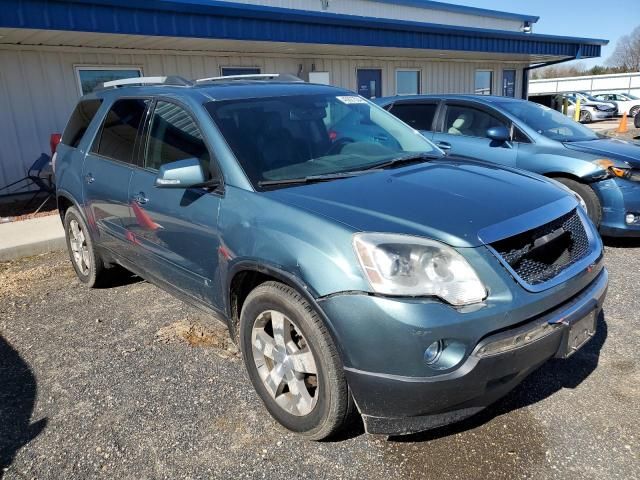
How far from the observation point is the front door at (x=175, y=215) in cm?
287

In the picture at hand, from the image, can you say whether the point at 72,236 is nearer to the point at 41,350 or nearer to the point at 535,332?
the point at 41,350

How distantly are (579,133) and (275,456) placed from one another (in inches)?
215

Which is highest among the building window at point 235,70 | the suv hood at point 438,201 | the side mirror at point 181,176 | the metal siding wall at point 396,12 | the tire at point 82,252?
the metal siding wall at point 396,12

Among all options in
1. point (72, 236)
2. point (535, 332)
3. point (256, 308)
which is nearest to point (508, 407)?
point (535, 332)

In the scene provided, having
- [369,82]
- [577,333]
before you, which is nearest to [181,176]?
[577,333]

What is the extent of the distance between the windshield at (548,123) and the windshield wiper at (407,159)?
313 cm

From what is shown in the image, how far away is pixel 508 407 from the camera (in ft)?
9.00

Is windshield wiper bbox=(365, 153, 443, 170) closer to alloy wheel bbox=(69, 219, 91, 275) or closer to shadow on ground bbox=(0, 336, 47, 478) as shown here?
shadow on ground bbox=(0, 336, 47, 478)

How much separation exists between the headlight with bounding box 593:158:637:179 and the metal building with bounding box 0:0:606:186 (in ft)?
21.1

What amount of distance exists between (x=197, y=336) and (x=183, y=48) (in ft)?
26.2

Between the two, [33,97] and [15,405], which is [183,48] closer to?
[33,97]

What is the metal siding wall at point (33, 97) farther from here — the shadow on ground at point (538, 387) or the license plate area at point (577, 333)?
the license plate area at point (577, 333)

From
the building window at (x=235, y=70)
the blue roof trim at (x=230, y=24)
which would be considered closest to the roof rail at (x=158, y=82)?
the blue roof trim at (x=230, y=24)

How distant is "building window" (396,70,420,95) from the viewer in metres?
14.5
